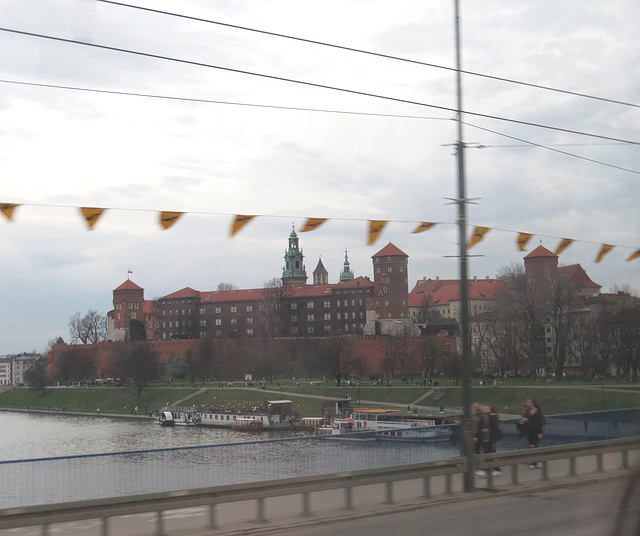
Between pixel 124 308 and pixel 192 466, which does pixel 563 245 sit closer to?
pixel 192 466

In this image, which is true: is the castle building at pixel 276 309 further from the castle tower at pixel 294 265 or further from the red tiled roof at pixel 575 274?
the red tiled roof at pixel 575 274

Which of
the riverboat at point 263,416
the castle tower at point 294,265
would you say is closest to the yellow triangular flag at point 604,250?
the riverboat at point 263,416

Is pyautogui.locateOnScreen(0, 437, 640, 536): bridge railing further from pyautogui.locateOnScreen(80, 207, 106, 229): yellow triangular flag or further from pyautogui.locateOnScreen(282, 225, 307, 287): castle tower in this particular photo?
pyautogui.locateOnScreen(282, 225, 307, 287): castle tower

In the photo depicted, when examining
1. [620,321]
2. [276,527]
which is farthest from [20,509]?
[620,321]

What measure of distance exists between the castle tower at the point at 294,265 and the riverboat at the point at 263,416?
9247 cm

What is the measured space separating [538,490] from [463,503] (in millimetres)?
1520

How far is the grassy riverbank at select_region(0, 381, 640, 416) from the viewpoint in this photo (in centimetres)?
4378

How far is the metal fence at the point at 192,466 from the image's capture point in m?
8.35

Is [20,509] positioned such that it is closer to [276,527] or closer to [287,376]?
[276,527]

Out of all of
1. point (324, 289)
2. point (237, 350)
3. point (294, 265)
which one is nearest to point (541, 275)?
point (237, 350)

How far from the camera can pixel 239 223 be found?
11.6 meters

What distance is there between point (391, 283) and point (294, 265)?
4436 centimetres

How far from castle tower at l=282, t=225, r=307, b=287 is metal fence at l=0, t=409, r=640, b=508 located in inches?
5528

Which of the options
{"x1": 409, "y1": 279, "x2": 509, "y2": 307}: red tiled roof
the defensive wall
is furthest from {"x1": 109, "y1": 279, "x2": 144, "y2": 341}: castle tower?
{"x1": 409, "y1": 279, "x2": 509, "y2": 307}: red tiled roof
